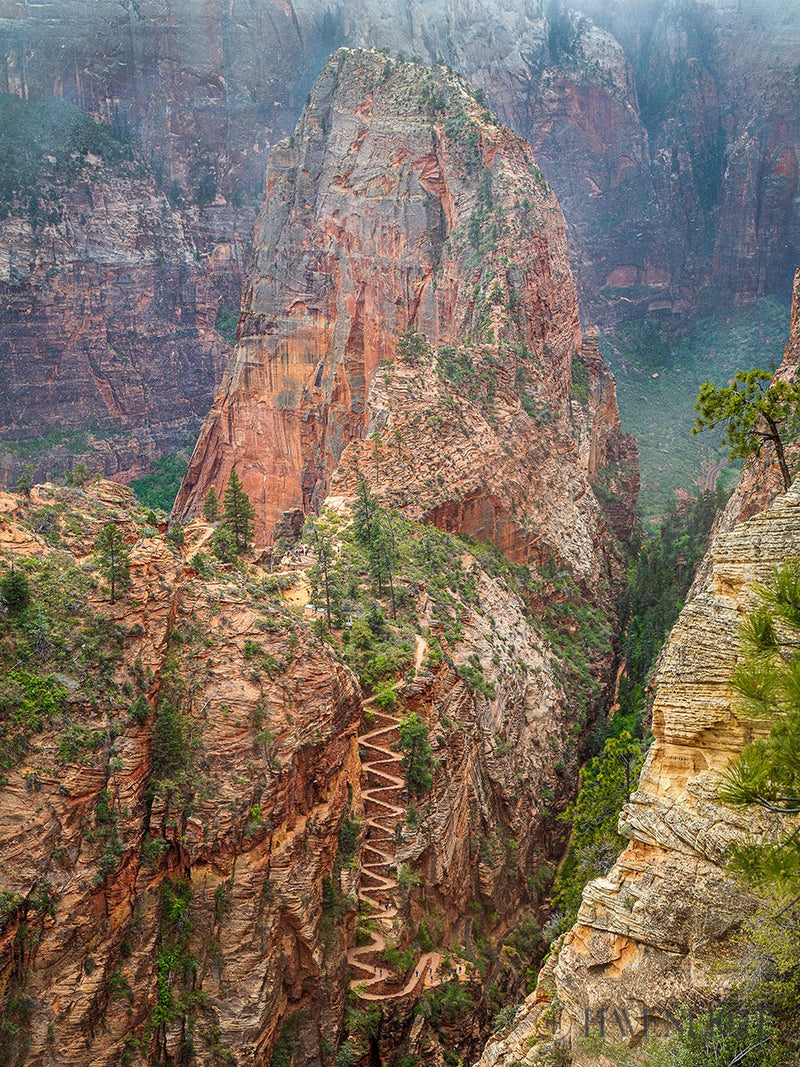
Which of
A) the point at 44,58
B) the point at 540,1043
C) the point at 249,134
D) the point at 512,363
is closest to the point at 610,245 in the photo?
the point at 249,134

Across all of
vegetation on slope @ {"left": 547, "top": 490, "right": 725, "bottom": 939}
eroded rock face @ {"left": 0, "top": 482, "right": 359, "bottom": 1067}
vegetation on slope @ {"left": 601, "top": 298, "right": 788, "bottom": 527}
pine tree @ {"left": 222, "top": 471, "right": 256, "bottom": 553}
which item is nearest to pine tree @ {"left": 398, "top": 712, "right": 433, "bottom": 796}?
eroded rock face @ {"left": 0, "top": 482, "right": 359, "bottom": 1067}

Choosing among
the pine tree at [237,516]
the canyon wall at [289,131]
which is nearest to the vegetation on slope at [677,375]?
the canyon wall at [289,131]

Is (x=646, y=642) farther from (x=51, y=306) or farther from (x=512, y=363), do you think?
(x=51, y=306)

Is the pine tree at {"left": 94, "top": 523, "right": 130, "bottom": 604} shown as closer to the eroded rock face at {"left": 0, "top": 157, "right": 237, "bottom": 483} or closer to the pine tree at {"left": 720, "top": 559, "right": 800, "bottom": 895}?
the pine tree at {"left": 720, "top": 559, "right": 800, "bottom": 895}

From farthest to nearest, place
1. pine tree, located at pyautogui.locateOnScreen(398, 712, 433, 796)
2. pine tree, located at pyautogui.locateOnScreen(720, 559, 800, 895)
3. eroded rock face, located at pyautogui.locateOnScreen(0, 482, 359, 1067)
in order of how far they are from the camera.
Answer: pine tree, located at pyautogui.locateOnScreen(398, 712, 433, 796), eroded rock face, located at pyautogui.locateOnScreen(0, 482, 359, 1067), pine tree, located at pyautogui.locateOnScreen(720, 559, 800, 895)

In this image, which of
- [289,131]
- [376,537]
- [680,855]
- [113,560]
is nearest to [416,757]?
[376,537]

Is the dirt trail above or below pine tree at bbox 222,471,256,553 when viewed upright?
below
